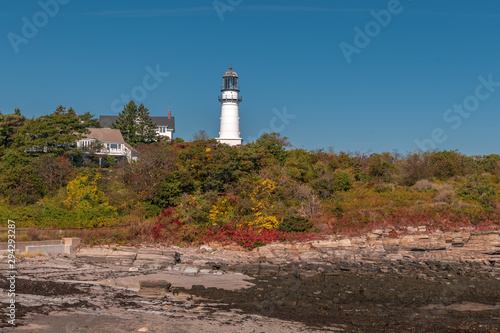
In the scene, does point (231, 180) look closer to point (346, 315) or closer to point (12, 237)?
point (12, 237)

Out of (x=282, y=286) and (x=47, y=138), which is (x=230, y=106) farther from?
(x=282, y=286)

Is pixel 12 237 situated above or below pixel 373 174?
below

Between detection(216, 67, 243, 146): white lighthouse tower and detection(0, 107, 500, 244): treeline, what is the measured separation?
43.8ft

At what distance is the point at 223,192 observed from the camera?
3553cm

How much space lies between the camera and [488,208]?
3347cm

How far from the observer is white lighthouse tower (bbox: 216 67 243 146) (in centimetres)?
5669

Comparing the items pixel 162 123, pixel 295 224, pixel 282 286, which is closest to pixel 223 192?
pixel 295 224

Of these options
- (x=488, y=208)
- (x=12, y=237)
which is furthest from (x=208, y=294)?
(x=488, y=208)

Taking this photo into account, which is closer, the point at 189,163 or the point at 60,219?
the point at 60,219

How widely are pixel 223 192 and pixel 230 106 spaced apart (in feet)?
76.5

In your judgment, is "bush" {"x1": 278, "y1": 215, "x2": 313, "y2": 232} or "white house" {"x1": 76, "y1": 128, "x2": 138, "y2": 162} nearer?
"bush" {"x1": 278, "y1": 215, "x2": 313, "y2": 232}

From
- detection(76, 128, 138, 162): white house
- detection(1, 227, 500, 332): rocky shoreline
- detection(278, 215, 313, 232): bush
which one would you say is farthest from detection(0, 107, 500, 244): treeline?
detection(76, 128, 138, 162): white house

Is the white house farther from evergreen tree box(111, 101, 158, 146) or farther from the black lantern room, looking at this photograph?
the black lantern room

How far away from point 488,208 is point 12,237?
1263 inches
